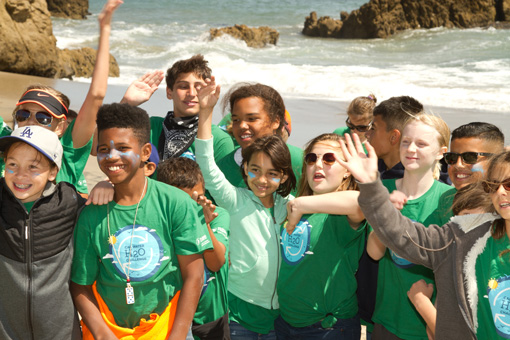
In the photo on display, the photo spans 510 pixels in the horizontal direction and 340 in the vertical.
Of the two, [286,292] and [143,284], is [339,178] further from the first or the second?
[143,284]

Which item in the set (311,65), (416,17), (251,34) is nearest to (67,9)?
(251,34)

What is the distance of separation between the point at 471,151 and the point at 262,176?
1.27 meters

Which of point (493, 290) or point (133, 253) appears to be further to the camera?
point (133, 253)

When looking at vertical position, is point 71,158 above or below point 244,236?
above

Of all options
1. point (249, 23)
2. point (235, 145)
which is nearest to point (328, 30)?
point (249, 23)

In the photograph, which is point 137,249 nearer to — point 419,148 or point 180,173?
point 180,173

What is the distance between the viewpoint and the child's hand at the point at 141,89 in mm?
3805

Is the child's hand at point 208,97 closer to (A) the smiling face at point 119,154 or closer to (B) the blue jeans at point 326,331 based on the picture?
(A) the smiling face at point 119,154

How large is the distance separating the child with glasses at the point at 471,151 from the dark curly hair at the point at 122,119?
179 cm

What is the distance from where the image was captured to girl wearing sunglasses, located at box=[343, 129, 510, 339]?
265cm

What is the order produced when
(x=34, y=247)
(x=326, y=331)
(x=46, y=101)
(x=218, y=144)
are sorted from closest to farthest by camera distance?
1. (x=34, y=247)
2. (x=326, y=331)
3. (x=46, y=101)
4. (x=218, y=144)

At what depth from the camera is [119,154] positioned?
3.05 metres

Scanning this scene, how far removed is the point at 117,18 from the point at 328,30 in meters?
13.9

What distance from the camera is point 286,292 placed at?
3.37 meters
